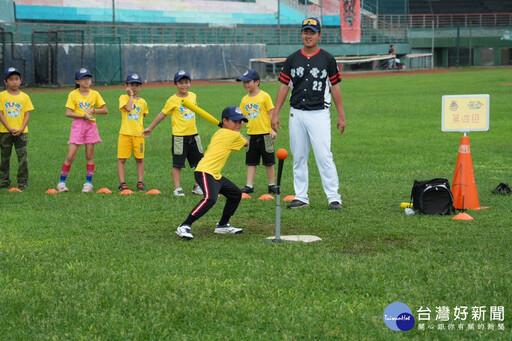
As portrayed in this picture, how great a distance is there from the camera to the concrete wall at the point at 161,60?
135 ft

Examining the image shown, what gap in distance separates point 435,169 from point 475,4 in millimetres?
67045

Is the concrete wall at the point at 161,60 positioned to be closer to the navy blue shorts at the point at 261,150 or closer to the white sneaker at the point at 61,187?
the white sneaker at the point at 61,187

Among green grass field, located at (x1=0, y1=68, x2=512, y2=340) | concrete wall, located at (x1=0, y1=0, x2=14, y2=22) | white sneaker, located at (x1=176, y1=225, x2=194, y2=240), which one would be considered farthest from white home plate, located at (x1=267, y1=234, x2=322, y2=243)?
concrete wall, located at (x1=0, y1=0, x2=14, y2=22)

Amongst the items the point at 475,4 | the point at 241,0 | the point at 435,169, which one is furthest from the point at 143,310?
the point at 475,4

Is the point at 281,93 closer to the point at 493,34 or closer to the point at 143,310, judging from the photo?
the point at 143,310

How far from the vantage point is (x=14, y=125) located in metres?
11.7

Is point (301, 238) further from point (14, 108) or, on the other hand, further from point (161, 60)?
point (161, 60)

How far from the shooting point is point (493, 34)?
69.4 m

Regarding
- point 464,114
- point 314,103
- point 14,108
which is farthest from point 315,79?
point 14,108

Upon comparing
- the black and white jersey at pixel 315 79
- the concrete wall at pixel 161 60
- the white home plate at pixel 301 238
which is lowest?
the white home plate at pixel 301 238

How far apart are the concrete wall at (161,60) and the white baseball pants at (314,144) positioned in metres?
32.4

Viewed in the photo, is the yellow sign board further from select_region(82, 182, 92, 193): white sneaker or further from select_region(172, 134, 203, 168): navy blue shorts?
select_region(82, 182, 92, 193): white sneaker

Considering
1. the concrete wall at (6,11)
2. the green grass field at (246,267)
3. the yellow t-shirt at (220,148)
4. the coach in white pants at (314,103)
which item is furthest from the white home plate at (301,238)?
the concrete wall at (6,11)

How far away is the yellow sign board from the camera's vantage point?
9383mm
